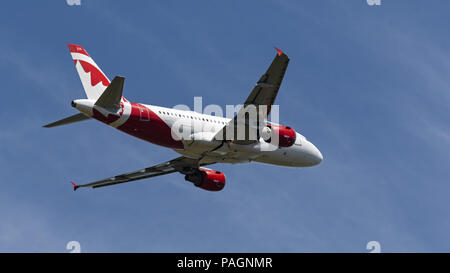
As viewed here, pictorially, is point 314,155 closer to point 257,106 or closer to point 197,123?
point 197,123

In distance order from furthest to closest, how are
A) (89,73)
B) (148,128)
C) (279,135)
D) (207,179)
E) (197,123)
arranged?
(207,179)
(279,135)
(197,123)
(89,73)
(148,128)

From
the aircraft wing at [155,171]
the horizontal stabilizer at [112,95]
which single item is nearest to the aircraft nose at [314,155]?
the aircraft wing at [155,171]

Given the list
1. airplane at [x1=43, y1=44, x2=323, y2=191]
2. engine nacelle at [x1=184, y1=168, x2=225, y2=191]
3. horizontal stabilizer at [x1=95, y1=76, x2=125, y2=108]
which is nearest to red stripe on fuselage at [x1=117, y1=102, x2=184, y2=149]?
airplane at [x1=43, y1=44, x2=323, y2=191]

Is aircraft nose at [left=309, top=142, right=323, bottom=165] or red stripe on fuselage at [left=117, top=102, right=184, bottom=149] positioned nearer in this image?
red stripe on fuselage at [left=117, top=102, right=184, bottom=149]

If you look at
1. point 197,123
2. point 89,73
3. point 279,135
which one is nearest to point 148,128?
point 197,123

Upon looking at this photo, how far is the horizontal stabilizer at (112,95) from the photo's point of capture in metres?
39.9

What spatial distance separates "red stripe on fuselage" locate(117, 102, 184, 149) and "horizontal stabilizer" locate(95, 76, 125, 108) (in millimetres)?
1378

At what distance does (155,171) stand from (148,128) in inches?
325

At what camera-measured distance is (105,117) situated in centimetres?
4191

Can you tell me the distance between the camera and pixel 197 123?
44.9 m

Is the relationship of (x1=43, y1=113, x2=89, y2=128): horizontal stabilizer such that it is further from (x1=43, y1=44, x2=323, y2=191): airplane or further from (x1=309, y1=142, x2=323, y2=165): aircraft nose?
(x1=309, y1=142, x2=323, y2=165): aircraft nose

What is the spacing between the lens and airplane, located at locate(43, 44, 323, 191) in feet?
135
